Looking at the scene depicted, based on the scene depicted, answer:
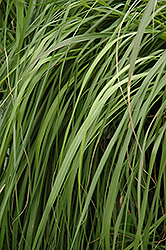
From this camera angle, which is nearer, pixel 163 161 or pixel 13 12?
pixel 163 161

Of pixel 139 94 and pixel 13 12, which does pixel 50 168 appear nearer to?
pixel 139 94

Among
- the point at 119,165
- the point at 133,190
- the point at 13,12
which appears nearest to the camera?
the point at 119,165

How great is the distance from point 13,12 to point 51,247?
0.61 meters

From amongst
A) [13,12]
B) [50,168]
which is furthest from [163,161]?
[13,12]

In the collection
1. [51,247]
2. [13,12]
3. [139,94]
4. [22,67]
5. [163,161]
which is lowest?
[51,247]

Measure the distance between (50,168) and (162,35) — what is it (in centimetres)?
33

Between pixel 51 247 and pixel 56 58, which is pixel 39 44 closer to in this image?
pixel 56 58

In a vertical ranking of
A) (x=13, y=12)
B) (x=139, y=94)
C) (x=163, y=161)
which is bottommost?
(x=163, y=161)

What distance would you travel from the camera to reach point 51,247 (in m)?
0.46

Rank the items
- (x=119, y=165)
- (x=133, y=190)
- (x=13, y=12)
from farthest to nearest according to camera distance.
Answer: (x=13, y=12) → (x=133, y=190) → (x=119, y=165)

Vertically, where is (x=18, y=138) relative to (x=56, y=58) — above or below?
below

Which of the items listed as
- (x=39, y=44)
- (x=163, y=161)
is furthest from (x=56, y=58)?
(x=163, y=161)

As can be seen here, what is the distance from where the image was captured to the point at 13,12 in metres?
0.76

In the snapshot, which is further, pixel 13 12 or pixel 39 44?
pixel 13 12
